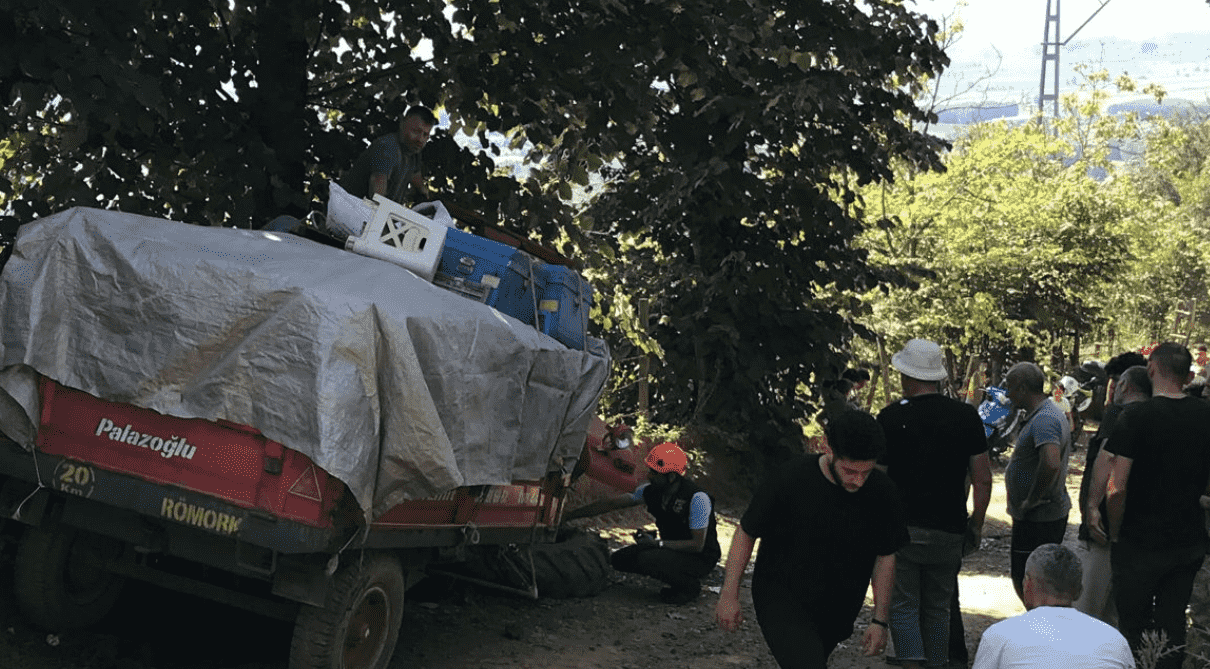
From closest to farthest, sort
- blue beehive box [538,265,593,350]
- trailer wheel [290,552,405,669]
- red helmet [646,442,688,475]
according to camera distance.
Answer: trailer wheel [290,552,405,669] → blue beehive box [538,265,593,350] → red helmet [646,442,688,475]

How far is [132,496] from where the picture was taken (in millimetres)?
6516

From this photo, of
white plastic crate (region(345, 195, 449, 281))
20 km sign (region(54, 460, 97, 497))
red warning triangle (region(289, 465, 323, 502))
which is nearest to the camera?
red warning triangle (region(289, 465, 323, 502))

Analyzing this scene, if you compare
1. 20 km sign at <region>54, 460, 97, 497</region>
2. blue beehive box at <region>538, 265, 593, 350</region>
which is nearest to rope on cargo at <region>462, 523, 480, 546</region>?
blue beehive box at <region>538, 265, 593, 350</region>

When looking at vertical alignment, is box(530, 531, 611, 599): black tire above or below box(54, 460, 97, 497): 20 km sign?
below

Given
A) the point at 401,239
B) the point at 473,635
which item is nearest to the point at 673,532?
the point at 473,635

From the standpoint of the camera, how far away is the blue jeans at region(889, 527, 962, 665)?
25.9 feet

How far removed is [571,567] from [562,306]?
2.89m

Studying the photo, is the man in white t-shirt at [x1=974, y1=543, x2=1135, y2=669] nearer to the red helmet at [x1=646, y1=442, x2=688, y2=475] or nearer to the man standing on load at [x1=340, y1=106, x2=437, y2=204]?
the man standing on load at [x1=340, y1=106, x2=437, y2=204]

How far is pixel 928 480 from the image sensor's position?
306 inches

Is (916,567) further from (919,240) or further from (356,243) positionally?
(919,240)

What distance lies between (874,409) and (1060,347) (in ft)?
18.2

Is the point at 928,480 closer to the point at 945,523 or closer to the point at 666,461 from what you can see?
the point at 945,523

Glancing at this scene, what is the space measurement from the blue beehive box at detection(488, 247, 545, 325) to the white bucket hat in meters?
2.14

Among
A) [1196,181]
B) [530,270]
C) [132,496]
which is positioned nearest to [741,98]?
[530,270]
